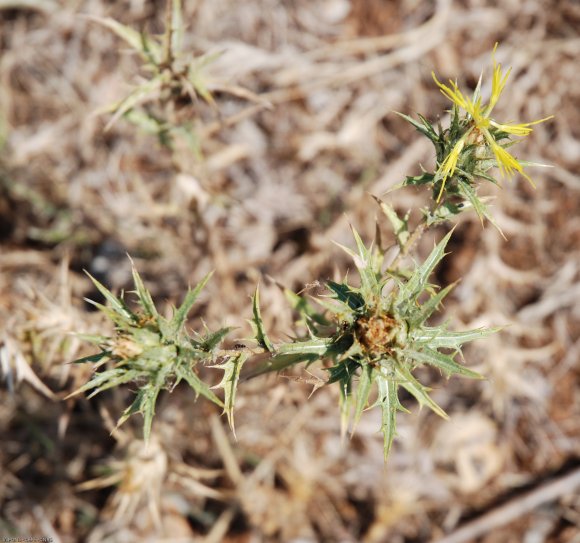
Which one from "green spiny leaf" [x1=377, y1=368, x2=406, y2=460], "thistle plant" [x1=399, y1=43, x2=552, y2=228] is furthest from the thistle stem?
"green spiny leaf" [x1=377, y1=368, x2=406, y2=460]

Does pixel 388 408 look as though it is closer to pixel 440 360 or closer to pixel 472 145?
pixel 440 360

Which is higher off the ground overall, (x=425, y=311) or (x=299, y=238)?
(x=425, y=311)

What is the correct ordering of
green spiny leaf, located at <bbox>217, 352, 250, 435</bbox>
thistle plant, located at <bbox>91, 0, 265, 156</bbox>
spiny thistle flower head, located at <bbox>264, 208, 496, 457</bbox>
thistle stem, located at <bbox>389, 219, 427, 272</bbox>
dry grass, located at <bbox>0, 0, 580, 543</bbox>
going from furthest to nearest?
dry grass, located at <bbox>0, 0, 580, 543</bbox> → thistle plant, located at <bbox>91, 0, 265, 156</bbox> → thistle stem, located at <bbox>389, 219, 427, 272</bbox> → green spiny leaf, located at <bbox>217, 352, 250, 435</bbox> → spiny thistle flower head, located at <bbox>264, 208, 496, 457</bbox>

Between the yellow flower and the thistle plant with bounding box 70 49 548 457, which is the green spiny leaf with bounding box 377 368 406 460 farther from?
the yellow flower

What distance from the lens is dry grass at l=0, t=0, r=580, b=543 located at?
3.54m

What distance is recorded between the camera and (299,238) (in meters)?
4.09

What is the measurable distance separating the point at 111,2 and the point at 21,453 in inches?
125

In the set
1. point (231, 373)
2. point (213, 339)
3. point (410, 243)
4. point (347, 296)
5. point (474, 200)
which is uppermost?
point (474, 200)

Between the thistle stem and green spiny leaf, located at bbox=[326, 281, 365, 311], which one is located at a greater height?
the thistle stem

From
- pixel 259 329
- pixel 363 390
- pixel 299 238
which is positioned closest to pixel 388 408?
pixel 363 390

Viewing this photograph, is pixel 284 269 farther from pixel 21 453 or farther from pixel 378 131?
pixel 21 453

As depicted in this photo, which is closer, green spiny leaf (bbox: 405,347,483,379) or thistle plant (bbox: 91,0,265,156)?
green spiny leaf (bbox: 405,347,483,379)

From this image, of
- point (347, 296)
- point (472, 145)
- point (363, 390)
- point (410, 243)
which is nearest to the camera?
point (363, 390)

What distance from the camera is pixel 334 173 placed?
4.21 m
